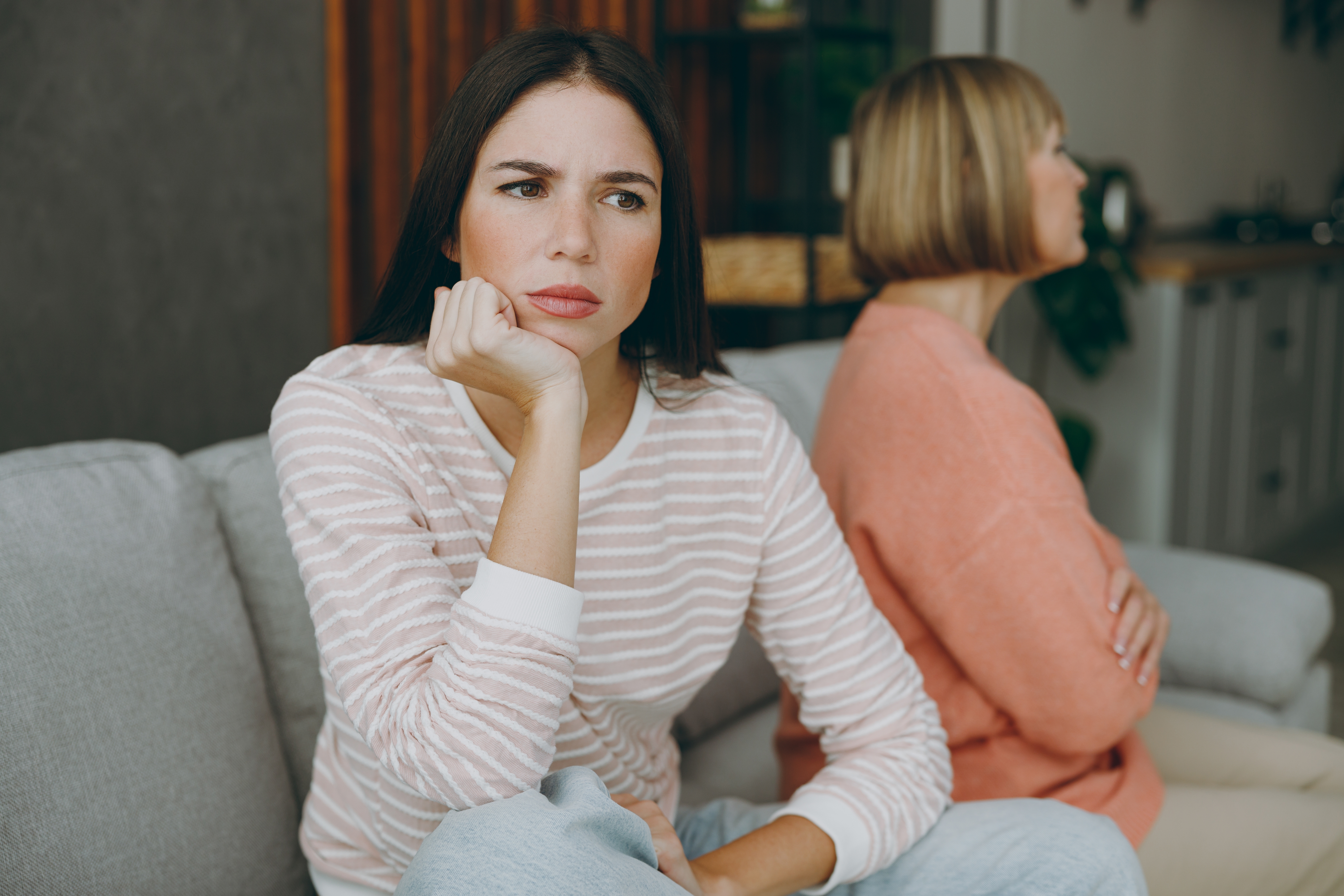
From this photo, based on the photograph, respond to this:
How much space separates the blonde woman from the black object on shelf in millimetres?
1021

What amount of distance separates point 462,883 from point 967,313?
3.24ft

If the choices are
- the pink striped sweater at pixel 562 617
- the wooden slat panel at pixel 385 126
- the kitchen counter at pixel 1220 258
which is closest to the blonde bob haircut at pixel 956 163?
the pink striped sweater at pixel 562 617

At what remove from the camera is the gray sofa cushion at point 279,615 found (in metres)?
1.13

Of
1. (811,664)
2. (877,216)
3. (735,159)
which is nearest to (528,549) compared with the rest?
(811,664)

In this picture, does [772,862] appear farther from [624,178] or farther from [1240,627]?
[1240,627]

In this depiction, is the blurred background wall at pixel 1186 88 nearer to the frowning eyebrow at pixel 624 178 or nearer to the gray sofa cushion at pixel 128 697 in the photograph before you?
the frowning eyebrow at pixel 624 178

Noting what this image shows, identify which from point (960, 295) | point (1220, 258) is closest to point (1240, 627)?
point (960, 295)

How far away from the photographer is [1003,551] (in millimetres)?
1129

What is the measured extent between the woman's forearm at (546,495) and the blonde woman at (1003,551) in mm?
367

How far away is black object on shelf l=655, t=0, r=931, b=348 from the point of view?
7.96 ft

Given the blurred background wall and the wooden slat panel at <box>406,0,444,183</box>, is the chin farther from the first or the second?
the blurred background wall

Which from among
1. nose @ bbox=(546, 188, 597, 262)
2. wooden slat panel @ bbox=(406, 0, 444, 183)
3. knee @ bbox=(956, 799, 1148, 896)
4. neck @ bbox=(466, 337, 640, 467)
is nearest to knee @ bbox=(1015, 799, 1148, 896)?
knee @ bbox=(956, 799, 1148, 896)

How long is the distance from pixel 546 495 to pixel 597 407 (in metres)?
0.22

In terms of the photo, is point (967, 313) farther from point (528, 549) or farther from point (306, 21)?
point (306, 21)
